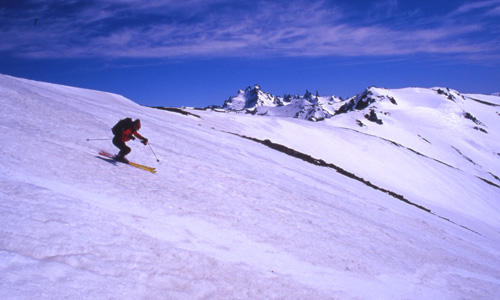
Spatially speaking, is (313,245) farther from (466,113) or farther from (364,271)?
(466,113)

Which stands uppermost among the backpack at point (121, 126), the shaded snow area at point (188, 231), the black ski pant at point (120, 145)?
the backpack at point (121, 126)

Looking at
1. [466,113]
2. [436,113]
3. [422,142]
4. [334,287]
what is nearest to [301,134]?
[334,287]

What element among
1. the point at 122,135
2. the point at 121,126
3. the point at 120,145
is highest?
the point at 121,126

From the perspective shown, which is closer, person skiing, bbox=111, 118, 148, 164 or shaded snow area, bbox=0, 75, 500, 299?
shaded snow area, bbox=0, 75, 500, 299

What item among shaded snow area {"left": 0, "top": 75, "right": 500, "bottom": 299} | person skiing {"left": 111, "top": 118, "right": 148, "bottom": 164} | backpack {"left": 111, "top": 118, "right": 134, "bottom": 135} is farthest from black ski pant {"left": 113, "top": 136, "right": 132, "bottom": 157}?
shaded snow area {"left": 0, "top": 75, "right": 500, "bottom": 299}

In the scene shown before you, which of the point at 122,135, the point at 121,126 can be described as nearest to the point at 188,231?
the point at 122,135

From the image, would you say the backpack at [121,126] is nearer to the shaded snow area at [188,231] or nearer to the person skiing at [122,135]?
the person skiing at [122,135]

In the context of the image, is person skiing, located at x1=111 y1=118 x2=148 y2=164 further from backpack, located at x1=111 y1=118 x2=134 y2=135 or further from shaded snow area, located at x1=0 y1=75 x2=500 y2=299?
shaded snow area, located at x1=0 y1=75 x2=500 y2=299

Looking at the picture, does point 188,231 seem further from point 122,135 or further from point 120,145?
point 122,135

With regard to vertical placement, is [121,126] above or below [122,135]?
above

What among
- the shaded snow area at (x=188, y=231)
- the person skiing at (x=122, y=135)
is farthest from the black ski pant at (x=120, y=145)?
the shaded snow area at (x=188, y=231)

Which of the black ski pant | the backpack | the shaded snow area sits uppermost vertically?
the backpack

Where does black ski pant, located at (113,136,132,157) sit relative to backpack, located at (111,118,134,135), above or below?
below

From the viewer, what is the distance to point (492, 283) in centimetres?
1104
